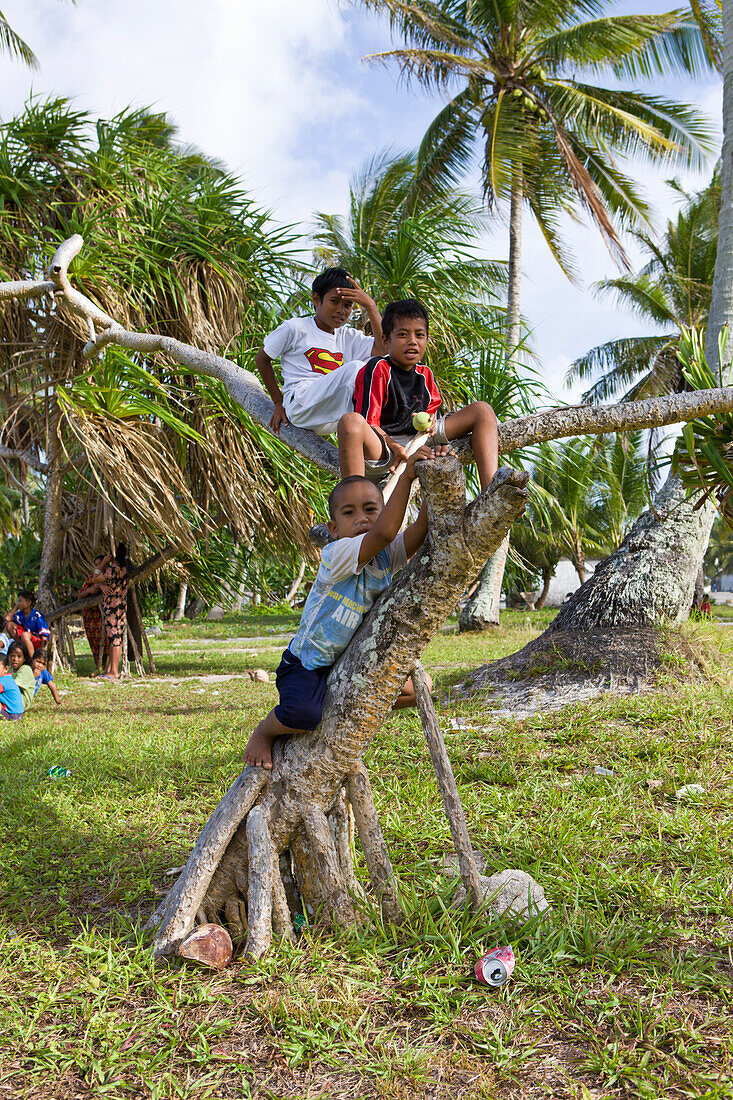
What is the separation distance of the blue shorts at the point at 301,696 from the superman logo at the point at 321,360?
162 centimetres

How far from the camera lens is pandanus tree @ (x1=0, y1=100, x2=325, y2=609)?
6.60 metres

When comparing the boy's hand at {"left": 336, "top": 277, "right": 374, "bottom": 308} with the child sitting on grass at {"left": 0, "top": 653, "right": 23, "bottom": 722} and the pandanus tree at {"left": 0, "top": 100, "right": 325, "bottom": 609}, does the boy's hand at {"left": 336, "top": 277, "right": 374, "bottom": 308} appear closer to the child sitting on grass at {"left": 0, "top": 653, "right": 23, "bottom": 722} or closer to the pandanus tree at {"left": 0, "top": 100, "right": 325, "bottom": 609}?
the pandanus tree at {"left": 0, "top": 100, "right": 325, "bottom": 609}

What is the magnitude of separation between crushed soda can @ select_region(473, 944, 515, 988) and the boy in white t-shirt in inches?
85.8

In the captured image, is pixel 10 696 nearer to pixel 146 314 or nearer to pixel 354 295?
pixel 146 314

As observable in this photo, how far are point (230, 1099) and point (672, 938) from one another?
150 centimetres

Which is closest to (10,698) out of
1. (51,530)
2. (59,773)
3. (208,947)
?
(59,773)

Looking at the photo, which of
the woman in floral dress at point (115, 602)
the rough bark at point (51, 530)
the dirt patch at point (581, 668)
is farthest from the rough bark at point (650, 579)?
the rough bark at point (51, 530)

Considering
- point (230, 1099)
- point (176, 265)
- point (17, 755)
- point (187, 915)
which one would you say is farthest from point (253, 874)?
point (176, 265)

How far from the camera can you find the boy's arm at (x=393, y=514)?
205 centimetres

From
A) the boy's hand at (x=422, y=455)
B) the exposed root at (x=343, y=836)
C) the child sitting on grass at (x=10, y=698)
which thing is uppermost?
the boy's hand at (x=422, y=455)

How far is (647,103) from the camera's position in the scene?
13.3 metres

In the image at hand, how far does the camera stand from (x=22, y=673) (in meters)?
7.14

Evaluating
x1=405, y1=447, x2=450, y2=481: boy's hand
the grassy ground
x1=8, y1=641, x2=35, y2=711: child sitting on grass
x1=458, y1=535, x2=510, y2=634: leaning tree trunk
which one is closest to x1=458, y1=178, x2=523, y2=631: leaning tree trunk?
x1=458, y1=535, x2=510, y2=634: leaning tree trunk

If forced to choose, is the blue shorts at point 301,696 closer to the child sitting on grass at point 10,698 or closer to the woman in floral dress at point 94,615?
the child sitting on grass at point 10,698
